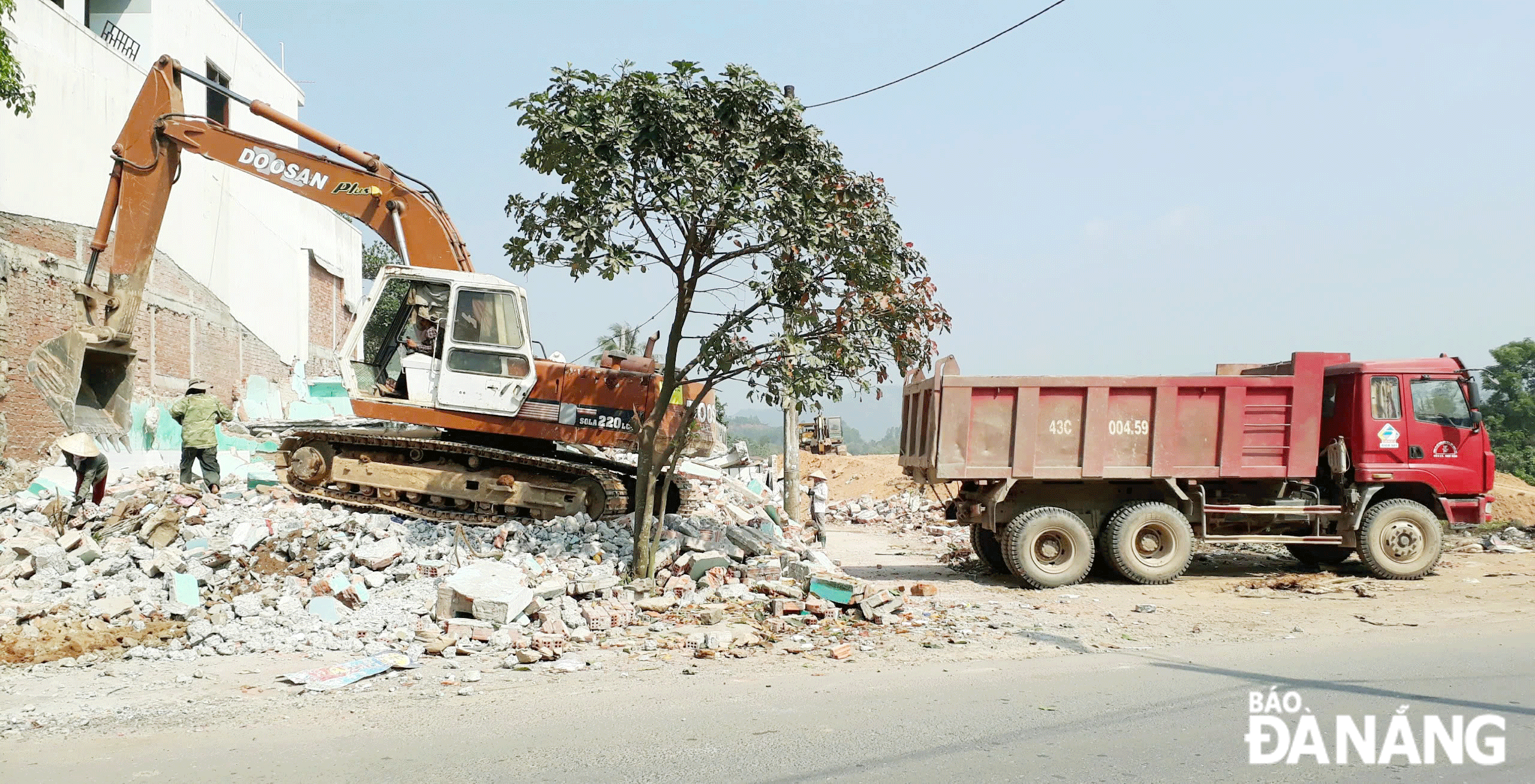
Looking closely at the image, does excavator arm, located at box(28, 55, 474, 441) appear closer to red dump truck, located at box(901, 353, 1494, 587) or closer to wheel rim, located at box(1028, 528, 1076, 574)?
red dump truck, located at box(901, 353, 1494, 587)

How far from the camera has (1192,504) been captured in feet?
35.0

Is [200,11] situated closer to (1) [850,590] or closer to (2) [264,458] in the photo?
(2) [264,458]

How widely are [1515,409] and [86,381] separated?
3567cm

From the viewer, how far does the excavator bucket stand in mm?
9805

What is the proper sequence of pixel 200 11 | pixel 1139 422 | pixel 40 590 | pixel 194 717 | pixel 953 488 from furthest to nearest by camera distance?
pixel 200 11
pixel 953 488
pixel 1139 422
pixel 40 590
pixel 194 717

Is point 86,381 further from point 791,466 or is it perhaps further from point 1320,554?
point 1320,554

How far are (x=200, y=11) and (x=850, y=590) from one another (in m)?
19.9

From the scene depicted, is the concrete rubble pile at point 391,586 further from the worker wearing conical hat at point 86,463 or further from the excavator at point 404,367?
the excavator at point 404,367

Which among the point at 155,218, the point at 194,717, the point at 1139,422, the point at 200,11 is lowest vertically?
the point at 194,717

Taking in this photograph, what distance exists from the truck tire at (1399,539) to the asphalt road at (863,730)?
12.9 ft

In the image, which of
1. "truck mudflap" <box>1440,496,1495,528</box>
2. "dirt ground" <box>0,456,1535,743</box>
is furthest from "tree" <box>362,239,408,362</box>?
"truck mudflap" <box>1440,496,1495,528</box>

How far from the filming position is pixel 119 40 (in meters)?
18.7

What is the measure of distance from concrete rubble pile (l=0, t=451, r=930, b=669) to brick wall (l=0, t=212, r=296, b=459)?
2.46m

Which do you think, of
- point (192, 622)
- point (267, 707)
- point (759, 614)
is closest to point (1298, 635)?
point (759, 614)
